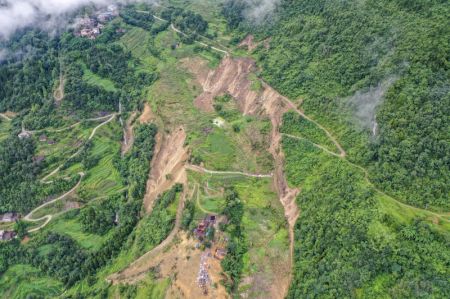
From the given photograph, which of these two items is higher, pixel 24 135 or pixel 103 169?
pixel 103 169

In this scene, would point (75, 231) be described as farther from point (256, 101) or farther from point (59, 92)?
point (256, 101)

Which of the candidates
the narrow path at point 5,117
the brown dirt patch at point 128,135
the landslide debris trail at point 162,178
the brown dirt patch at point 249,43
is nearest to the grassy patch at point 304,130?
the landslide debris trail at point 162,178

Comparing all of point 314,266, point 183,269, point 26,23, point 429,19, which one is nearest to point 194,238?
point 183,269

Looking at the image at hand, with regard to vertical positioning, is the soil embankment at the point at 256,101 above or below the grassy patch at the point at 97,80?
above

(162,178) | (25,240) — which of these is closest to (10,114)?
(25,240)

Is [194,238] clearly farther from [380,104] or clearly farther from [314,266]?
[380,104]

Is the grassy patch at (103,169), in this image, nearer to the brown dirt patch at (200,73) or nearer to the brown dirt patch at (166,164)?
the brown dirt patch at (166,164)
